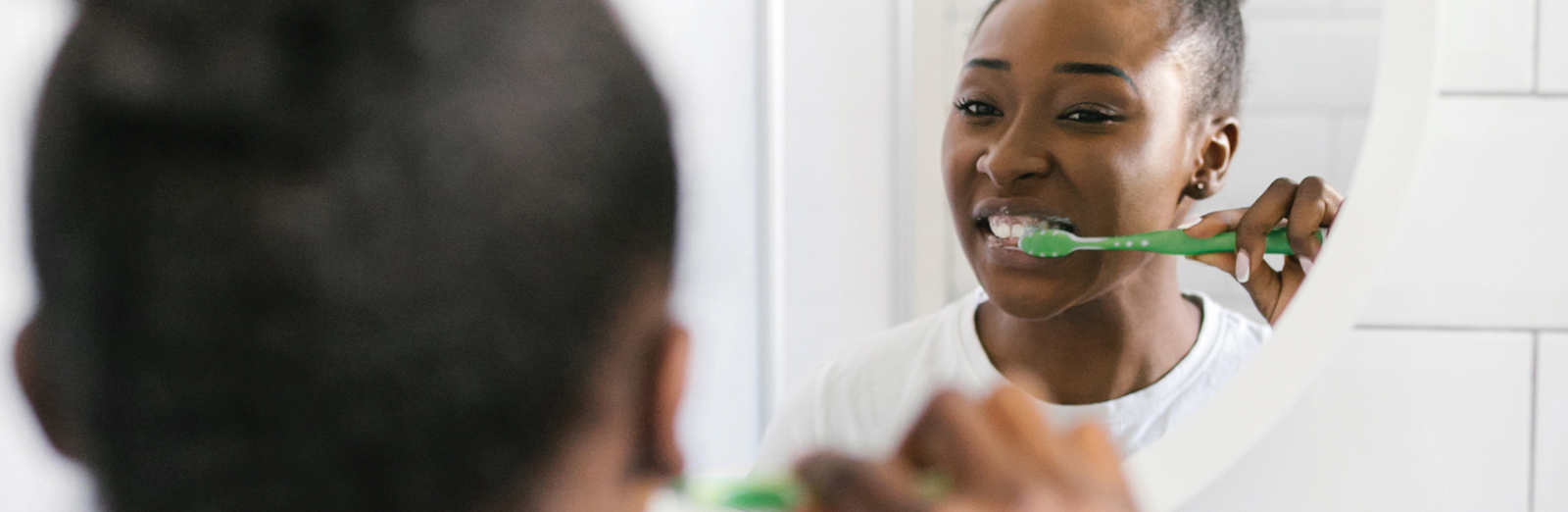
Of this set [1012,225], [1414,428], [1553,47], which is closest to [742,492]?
[1012,225]

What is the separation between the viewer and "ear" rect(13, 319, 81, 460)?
326 millimetres

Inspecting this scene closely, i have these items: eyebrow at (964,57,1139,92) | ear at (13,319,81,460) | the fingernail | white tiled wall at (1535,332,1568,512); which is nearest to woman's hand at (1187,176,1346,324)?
the fingernail

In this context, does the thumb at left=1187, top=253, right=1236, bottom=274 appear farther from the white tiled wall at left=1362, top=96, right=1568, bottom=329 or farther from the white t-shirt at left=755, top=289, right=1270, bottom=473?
the white tiled wall at left=1362, top=96, right=1568, bottom=329

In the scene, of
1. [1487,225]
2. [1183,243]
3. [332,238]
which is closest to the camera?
[332,238]

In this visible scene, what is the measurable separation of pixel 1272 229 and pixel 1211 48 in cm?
10

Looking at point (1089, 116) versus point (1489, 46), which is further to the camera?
point (1489, 46)

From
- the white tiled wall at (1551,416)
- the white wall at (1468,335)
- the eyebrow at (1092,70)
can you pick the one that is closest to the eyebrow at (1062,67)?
the eyebrow at (1092,70)

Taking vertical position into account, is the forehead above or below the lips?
above

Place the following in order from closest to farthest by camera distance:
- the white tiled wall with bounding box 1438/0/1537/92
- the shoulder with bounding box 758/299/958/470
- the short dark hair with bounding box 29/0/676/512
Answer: the short dark hair with bounding box 29/0/676/512 → the shoulder with bounding box 758/299/958/470 → the white tiled wall with bounding box 1438/0/1537/92

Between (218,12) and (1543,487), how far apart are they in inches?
29.1

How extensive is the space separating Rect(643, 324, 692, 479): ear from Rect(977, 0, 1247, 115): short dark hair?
0.28 m

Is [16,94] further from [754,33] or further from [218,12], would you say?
[754,33]

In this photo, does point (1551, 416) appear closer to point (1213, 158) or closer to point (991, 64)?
point (1213, 158)

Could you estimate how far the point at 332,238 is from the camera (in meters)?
0.29
